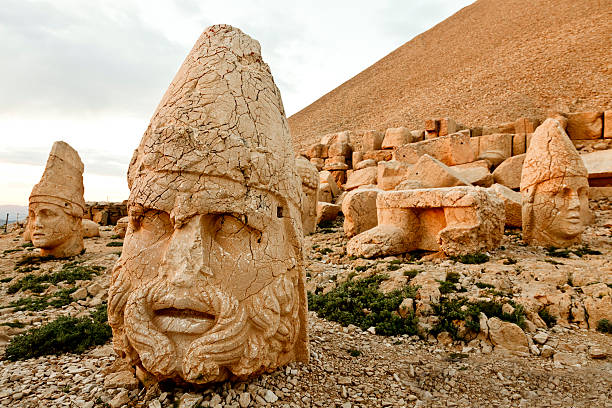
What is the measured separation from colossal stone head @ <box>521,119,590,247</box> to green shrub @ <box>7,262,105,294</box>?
26.6 feet

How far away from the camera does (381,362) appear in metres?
3.01

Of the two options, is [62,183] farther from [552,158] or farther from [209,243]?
[552,158]

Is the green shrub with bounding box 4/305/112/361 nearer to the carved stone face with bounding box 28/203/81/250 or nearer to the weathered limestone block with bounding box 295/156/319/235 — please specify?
the carved stone face with bounding box 28/203/81/250

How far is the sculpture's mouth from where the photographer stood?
2082mm

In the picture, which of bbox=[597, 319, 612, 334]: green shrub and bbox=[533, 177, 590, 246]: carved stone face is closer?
bbox=[597, 319, 612, 334]: green shrub

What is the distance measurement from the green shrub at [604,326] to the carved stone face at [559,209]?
2.99 meters

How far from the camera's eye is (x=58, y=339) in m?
3.15

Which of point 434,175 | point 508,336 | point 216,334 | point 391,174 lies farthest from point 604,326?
point 391,174

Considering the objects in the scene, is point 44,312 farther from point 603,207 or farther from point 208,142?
point 603,207

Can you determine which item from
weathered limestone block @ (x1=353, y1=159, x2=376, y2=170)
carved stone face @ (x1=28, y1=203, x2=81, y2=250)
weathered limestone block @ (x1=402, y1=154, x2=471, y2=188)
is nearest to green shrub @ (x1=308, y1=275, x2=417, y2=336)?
weathered limestone block @ (x1=402, y1=154, x2=471, y2=188)

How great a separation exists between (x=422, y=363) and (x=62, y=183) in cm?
810

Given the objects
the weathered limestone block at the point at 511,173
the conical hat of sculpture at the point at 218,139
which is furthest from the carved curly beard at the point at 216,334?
the weathered limestone block at the point at 511,173

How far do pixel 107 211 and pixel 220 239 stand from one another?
14684 millimetres

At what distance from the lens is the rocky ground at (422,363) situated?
232 cm
